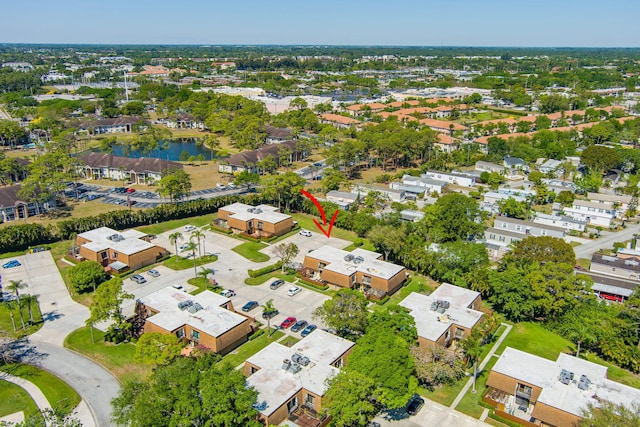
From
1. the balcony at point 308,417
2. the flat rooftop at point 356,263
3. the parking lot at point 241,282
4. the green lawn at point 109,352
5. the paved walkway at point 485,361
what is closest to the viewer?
the balcony at point 308,417

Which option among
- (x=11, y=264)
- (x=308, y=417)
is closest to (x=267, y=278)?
(x=308, y=417)

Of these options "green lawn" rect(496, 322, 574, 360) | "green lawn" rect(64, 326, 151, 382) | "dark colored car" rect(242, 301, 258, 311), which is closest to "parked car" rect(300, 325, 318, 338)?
"dark colored car" rect(242, 301, 258, 311)

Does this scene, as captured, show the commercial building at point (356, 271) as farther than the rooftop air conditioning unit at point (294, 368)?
Yes

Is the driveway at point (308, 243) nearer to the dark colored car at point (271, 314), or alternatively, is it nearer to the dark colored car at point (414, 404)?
the dark colored car at point (271, 314)

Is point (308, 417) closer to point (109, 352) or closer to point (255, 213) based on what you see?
point (109, 352)

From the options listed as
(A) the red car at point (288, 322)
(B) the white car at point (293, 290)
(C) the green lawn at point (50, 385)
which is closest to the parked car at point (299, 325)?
(A) the red car at point (288, 322)

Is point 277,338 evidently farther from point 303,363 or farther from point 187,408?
point 187,408

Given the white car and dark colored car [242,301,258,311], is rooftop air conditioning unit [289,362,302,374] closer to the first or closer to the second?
dark colored car [242,301,258,311]
